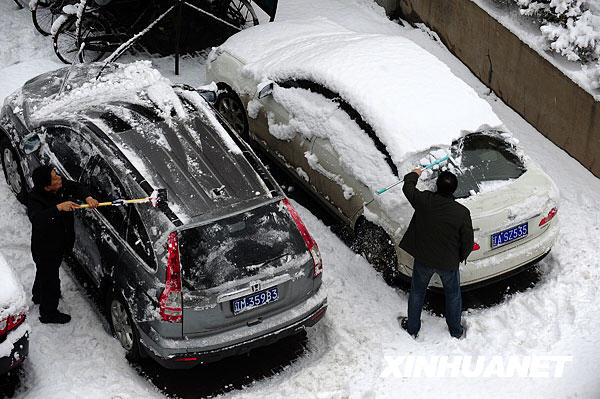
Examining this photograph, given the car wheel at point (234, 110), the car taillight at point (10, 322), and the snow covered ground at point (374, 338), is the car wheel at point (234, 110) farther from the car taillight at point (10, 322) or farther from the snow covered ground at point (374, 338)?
the car taillight at point (10, 322)

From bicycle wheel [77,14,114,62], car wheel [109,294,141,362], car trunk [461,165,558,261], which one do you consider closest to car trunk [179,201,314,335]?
car wheel [109,294,141,362]

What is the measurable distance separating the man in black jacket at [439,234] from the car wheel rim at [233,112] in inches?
116

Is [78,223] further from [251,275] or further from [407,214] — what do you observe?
[407,214]

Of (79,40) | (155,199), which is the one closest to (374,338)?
(155,199)

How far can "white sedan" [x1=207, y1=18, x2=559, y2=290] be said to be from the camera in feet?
22.0

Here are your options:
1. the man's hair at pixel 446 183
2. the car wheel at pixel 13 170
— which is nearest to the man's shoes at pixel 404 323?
the man's hair at pixel 446 183

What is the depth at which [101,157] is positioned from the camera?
20.9 feet

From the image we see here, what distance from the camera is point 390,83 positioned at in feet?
24.2

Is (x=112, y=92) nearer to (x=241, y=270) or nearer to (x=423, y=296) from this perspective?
(x=241, y=270)

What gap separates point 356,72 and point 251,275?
2717 mm

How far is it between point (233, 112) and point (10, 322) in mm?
4052

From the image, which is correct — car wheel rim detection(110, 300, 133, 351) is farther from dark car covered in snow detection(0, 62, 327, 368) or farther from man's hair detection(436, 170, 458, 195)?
man's hair detection(436, 170, 458, 195)

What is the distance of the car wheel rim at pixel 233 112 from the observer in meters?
→ 8.67

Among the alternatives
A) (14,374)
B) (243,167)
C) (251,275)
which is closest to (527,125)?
(243,167)
